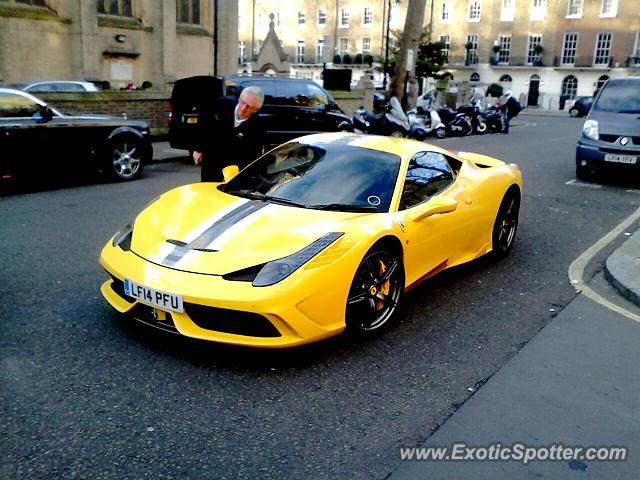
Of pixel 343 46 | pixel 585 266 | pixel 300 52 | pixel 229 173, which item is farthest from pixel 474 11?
pixel 229 173

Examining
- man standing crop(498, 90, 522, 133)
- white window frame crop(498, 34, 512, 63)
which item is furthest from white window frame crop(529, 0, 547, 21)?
man standing crop(498, 90, 522, 133)

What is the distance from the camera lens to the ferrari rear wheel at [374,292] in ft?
14.1

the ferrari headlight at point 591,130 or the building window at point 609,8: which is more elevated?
the building window at point 609,8

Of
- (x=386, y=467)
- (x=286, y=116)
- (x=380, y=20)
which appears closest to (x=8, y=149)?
(x=286, y=116)

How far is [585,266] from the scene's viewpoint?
6.58 meters

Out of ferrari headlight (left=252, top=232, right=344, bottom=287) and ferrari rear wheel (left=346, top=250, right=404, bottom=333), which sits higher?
ferrari headlight (left=252, top=232, right=344, bottom=287)

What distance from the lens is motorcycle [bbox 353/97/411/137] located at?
1970 centimetres

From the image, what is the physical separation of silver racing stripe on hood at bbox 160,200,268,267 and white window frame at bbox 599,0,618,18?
200 feet

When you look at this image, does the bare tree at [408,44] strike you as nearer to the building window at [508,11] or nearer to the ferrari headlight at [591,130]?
the ferrari headlight at [591,130]

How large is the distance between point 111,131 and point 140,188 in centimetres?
127

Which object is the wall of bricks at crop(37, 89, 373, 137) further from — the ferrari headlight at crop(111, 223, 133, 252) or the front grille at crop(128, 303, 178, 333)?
the front grille at crop(128, 303, 178, 333)

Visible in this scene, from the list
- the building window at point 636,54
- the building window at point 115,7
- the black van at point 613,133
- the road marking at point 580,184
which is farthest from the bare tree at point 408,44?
the building window at point 636,54

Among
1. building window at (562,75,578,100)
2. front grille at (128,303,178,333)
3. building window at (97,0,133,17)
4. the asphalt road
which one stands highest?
building window at (97,0,133,17)

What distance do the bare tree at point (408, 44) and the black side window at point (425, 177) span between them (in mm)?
21317
